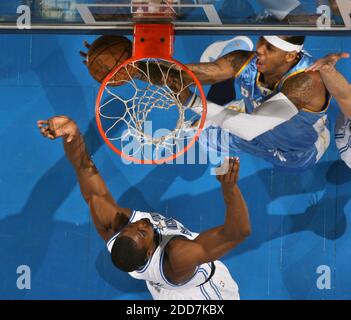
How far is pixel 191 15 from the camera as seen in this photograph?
5004 mm

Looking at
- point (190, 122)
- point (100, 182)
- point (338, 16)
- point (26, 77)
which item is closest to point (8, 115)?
point (26, 77)

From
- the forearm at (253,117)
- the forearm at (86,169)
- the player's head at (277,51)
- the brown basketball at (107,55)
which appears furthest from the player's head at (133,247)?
the player's head at (277,51)

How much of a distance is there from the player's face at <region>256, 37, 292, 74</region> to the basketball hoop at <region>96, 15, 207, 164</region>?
15.5 inches

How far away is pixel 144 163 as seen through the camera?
215 inches

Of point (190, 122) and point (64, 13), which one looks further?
point (190, 122)

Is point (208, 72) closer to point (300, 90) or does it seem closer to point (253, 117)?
point (253, 117)

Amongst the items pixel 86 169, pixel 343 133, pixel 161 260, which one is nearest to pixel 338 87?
pixel 343 133

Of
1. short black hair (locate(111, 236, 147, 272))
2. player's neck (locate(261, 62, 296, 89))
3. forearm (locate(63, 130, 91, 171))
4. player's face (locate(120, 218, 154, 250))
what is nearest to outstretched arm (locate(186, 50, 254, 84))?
player's neck (locate(261, 62, 296, 89))

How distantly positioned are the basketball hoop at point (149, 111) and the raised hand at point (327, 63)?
0.63m

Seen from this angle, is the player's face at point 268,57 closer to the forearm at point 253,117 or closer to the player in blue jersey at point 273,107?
the player in blue jersey at point 273,107

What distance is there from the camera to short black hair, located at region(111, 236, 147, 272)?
216 inches

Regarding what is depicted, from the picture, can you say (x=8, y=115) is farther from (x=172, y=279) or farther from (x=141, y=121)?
(x=172, y=279)

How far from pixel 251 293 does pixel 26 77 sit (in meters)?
1.78

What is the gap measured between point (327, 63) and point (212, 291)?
1.43m
